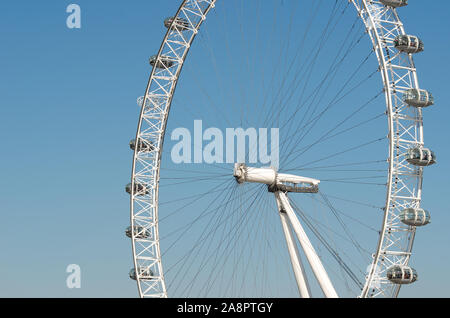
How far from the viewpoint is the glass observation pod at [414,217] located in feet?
131

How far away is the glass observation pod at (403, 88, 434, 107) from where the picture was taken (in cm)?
4153

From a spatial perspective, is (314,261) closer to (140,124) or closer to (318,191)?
(318,191)

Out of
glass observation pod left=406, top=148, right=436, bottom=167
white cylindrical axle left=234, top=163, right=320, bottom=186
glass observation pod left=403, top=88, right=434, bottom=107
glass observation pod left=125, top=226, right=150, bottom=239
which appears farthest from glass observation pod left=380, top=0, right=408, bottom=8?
glass observation pod left=125, top=226, right=150, bottom=239

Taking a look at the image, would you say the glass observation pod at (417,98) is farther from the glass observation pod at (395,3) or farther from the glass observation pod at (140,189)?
the glass observation pod at (140,189)

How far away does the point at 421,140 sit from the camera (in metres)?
42.1

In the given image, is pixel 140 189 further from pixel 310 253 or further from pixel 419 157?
pixel 419 157

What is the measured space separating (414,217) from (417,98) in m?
6.06

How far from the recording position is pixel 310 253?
43.1 m

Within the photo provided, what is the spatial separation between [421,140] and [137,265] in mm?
19347

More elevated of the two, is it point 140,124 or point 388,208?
point 140,124

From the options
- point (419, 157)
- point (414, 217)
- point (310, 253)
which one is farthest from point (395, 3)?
point (310, 253)
